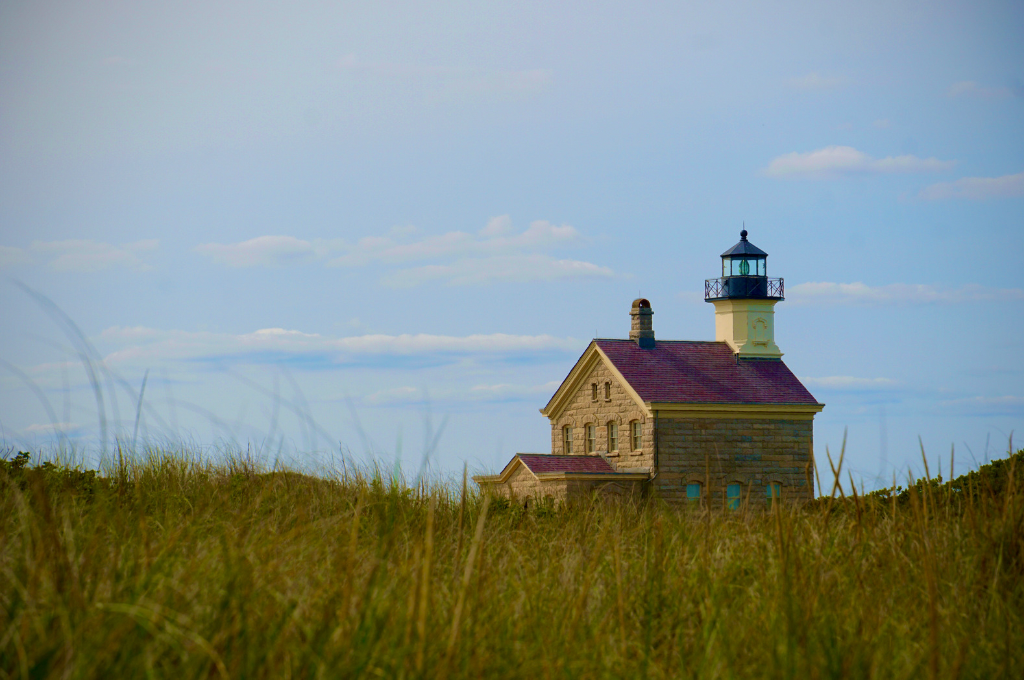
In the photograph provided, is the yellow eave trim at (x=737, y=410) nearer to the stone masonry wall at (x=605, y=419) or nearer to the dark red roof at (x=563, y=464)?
the stone masonry wall at (x=605, y=419)

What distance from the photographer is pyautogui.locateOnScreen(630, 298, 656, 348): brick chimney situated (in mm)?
32469

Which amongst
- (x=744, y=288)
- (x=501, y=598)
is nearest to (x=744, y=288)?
(x=744, y=288)

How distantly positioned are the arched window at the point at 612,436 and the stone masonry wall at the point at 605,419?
0.27 feet

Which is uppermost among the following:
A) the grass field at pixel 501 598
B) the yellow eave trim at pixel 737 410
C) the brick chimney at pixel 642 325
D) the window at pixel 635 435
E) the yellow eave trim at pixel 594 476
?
the brick chimney at pixel 642 325

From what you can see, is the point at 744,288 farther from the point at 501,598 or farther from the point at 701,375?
the point at 501,598

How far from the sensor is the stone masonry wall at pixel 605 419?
1185 inches

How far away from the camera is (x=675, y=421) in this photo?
98.3ft

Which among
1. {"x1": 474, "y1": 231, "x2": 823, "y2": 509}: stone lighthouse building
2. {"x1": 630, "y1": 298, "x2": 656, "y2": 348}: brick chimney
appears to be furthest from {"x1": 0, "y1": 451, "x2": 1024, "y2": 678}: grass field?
{"x1": 630, "y1": 298, "x2": 656, "y2": 348}: brick chimney

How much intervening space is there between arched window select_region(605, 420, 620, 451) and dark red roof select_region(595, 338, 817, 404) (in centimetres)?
200

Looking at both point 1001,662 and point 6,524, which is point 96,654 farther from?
point 1001,662

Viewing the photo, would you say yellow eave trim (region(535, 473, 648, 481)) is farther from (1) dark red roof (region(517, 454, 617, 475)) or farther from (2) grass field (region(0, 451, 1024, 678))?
(2) grass field (region(0, 451, 1024, 678))

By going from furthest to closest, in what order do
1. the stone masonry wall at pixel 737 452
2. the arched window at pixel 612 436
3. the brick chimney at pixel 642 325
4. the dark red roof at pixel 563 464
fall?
1. the brick chimney at pixel 642 325
2. the arched window at pixel 612 436
3. the dark red roof at pixel 563 464
4. the stone masonry wall at pixel 737 452

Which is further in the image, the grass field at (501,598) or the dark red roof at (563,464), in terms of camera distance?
the dark red roof at (563,464)

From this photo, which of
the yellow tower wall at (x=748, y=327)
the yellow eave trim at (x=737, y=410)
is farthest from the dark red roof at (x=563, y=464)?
the yellow tower wall at (x=748, y=327)
